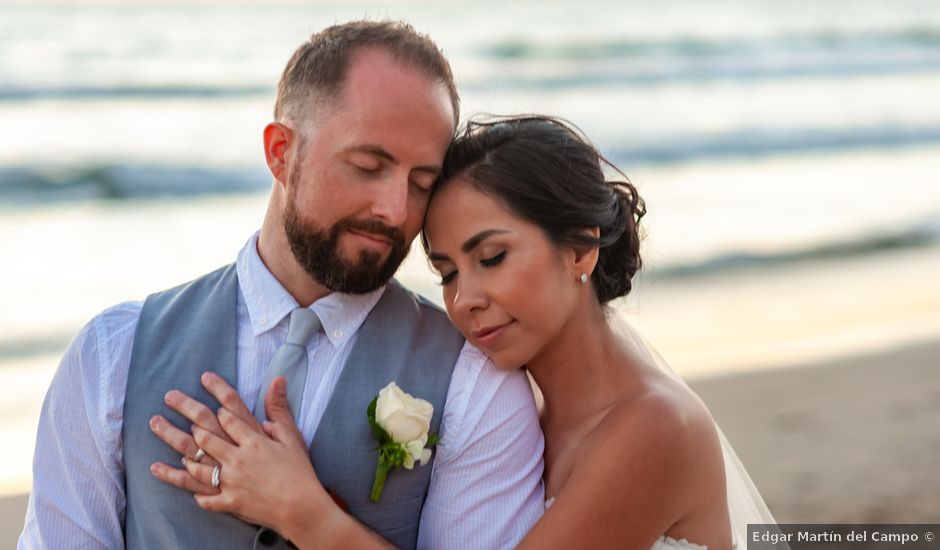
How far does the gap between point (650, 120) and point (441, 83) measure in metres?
12.4

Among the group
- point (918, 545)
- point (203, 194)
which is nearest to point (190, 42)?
point (203, 194)

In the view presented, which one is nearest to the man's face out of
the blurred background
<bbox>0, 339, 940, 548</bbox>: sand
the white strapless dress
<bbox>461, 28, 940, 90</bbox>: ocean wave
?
the white strapless dress

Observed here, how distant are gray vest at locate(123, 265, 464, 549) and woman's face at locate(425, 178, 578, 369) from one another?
11cm

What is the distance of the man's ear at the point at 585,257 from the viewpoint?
10.6ft

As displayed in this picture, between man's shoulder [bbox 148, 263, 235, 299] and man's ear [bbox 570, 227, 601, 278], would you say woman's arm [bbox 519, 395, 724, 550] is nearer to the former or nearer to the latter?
man's ear [bbox 570, 227, 601, 278]

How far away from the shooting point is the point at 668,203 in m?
11.7

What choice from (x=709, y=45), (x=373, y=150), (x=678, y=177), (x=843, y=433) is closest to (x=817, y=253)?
(x=678, y=177)

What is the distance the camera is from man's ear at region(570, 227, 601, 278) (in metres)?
3.22

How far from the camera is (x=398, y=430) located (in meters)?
2.74

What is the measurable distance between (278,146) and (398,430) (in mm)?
848

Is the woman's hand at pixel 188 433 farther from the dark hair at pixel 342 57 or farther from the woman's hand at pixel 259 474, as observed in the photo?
the dark hair at pixel 342 57

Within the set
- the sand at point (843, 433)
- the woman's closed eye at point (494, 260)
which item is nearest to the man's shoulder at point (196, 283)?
the woman's closed eye at point (494, 260)

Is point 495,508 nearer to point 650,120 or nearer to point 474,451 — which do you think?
point 474,451

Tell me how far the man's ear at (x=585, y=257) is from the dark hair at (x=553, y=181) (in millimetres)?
15
